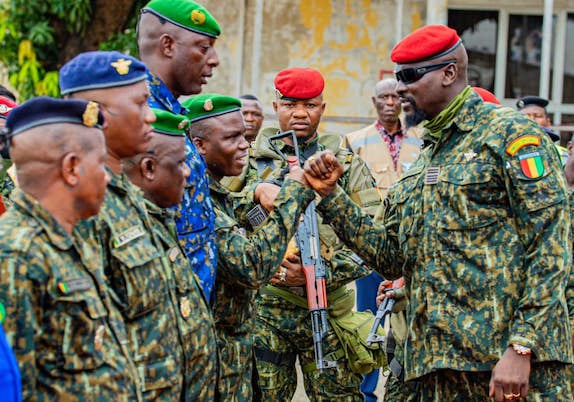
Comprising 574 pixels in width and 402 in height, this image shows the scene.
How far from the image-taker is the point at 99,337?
291 cm

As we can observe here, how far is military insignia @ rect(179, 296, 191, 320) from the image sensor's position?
3586 millimetres

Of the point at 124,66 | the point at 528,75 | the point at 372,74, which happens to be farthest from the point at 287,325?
the point at 528,75

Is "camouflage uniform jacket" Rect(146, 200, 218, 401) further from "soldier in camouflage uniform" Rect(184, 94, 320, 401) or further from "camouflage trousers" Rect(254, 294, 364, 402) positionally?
"camouflage trousers" Rect(254, 294, 364, 402)

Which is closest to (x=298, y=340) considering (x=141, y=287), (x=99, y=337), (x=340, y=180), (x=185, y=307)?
(x=340, y=180)

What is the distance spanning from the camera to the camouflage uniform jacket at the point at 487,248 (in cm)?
392

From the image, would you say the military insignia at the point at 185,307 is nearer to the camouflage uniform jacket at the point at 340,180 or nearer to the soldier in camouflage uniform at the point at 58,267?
the soldier in camouflage uniform at the point at 58,267

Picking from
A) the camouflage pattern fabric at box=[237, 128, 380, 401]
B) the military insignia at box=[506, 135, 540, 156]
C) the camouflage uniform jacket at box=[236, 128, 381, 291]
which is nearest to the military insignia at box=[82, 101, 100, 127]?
the military insignia at box=[506, 135, 540, 156]

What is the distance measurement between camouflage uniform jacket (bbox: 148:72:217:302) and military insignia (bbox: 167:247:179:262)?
0.23 m

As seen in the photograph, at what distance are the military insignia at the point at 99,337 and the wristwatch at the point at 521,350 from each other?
5.88 ft

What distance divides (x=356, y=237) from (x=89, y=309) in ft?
6.00

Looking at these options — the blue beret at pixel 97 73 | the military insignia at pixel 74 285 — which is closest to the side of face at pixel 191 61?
the blue beret at pixel 97 73

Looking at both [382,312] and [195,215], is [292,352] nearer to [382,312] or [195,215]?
[382,312]

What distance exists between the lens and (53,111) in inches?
114

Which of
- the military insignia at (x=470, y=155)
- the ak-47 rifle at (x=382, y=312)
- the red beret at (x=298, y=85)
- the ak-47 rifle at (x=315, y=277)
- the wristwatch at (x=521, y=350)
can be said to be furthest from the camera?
the red beret at (x=298, y=85)
